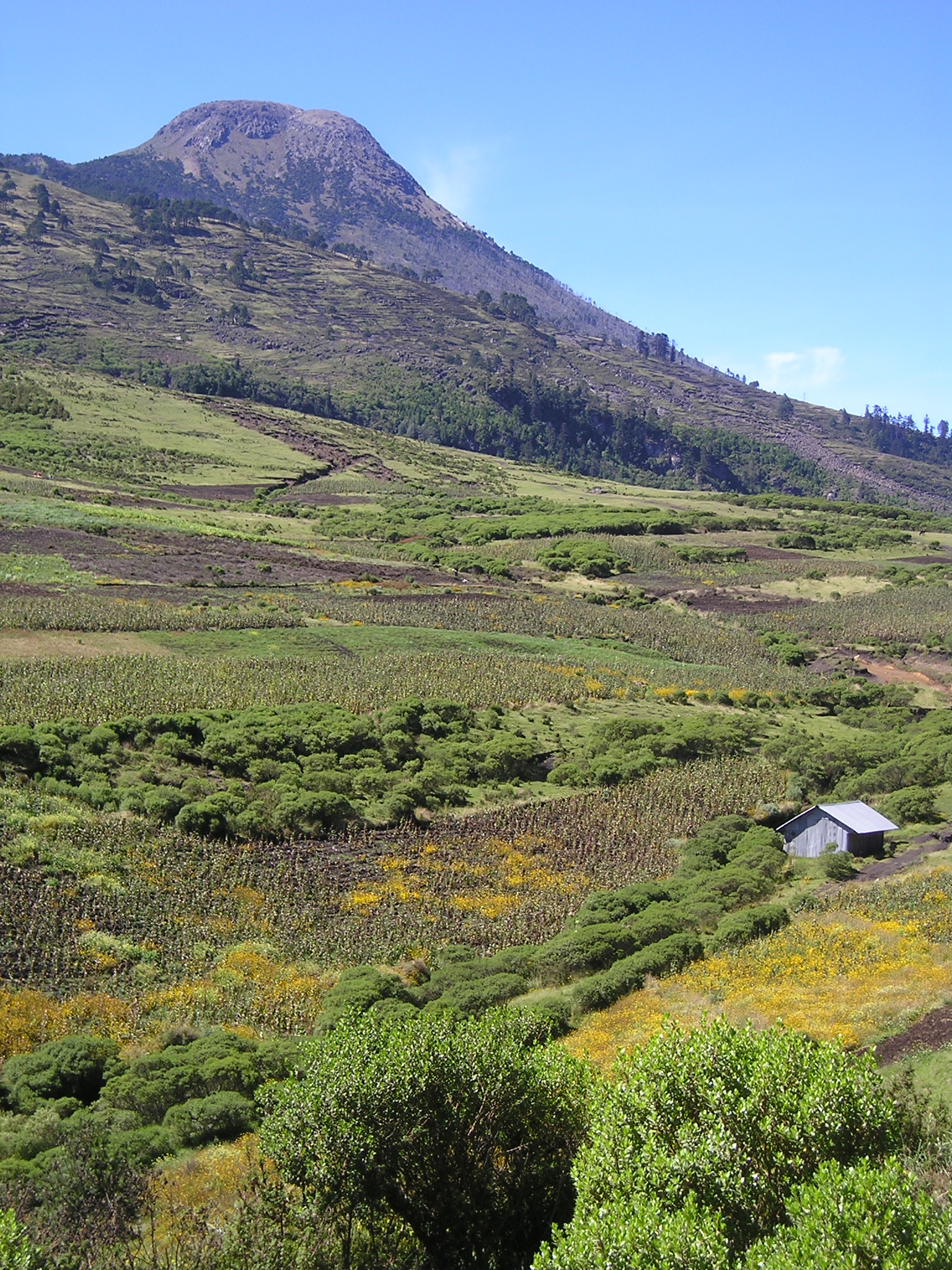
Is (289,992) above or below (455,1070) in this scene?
below

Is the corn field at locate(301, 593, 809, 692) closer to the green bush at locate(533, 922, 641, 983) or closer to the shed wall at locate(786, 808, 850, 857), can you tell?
the shed wall at locate(786, 808, 850, 857)

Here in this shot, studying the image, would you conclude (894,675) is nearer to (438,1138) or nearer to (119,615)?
(119,615)

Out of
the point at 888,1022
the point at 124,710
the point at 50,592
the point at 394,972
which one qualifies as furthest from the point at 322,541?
the point at 888,1022

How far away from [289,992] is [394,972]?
8.88ft

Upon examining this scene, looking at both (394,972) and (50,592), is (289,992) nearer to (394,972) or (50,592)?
(394,972)

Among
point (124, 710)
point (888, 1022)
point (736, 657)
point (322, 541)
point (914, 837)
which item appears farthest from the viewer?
point (322, 541)

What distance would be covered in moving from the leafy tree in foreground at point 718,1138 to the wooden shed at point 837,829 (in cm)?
2139

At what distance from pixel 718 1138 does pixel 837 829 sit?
23.8m

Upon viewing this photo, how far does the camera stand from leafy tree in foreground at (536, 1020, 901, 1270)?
1075cm

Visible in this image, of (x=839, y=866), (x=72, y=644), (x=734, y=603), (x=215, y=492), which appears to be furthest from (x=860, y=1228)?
(x=215, y=492)

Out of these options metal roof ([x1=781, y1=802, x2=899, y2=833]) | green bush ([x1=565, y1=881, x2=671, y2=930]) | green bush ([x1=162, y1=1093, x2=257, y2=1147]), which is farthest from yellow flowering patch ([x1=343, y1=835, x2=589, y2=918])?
green bush ([x1=162, y1=1093, x2=257, y2=1147])

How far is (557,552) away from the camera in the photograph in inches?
3880

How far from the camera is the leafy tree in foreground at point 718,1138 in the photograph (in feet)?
35.3

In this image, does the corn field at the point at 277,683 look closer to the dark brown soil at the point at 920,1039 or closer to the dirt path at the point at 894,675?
the dirt path at the point at 894,675
